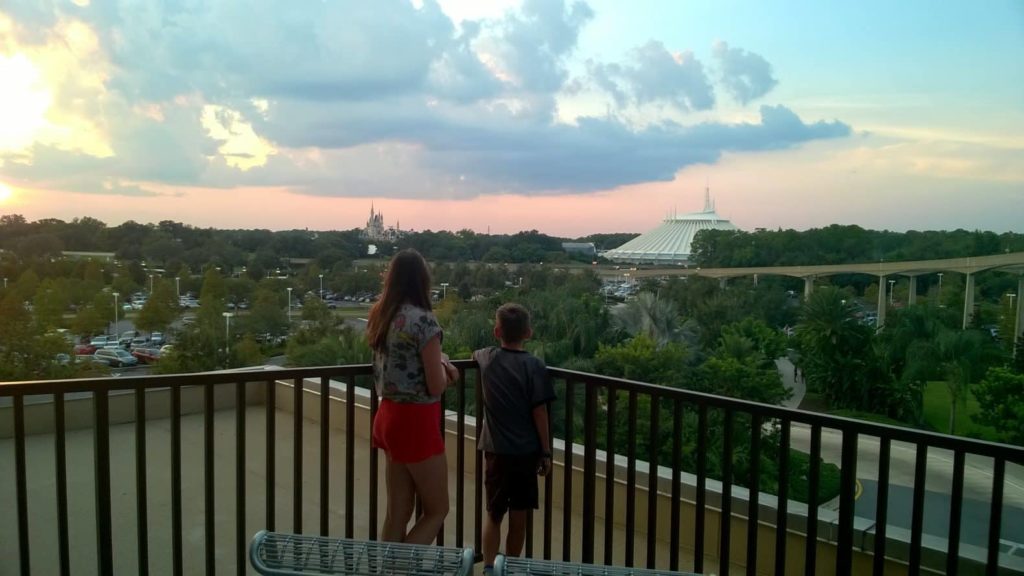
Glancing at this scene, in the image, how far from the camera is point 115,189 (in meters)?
13.7

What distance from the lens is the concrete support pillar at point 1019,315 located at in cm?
1161

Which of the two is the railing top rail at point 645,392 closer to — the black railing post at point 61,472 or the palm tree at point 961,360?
the black railing post at point 61,472

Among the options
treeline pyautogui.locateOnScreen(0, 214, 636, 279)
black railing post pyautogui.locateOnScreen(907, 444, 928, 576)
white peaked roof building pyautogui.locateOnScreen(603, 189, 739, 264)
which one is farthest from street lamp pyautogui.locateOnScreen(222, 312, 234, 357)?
black railing post pyautogui.locateOnScreen(907, 444, 928, 576)

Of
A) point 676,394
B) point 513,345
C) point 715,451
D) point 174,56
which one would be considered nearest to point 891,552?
point 676,394

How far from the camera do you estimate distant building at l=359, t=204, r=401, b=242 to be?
863 centimetres

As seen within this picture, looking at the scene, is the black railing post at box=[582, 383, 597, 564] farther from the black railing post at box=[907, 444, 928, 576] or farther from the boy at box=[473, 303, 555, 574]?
the black railing post at box=[907, 444, 928, 576]

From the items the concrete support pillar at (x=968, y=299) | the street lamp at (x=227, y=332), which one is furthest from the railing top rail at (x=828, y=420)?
Answer: the concrete support pillar at (x=968, y=299)

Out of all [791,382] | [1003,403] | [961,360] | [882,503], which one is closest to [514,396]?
[882,503]

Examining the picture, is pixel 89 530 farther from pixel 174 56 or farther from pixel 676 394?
pixel 174 56

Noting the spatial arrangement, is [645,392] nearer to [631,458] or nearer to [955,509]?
[631,458]

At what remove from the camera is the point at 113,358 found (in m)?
10.1

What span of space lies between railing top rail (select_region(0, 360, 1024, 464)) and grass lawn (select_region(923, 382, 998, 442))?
13290 millimetres

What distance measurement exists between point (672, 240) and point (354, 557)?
22.1 m

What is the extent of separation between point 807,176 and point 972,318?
5763mm
